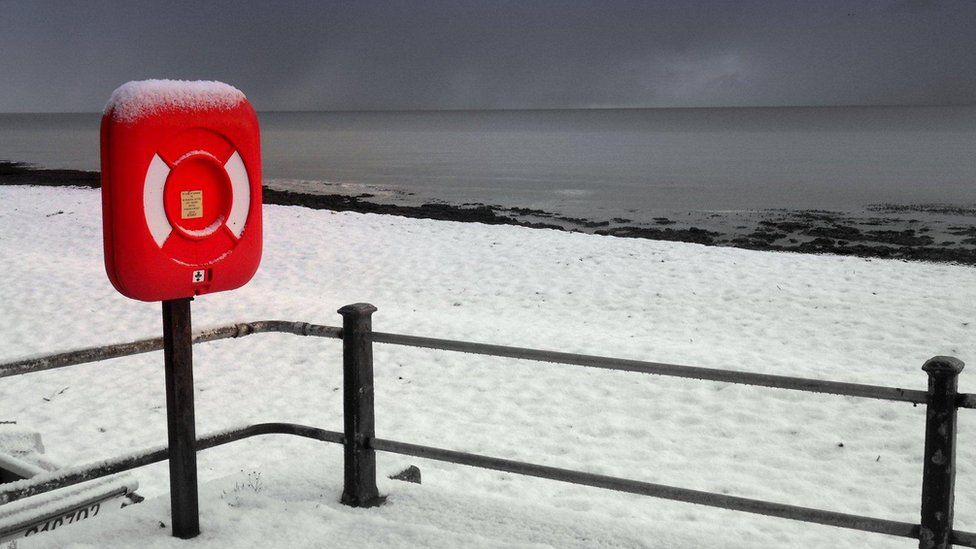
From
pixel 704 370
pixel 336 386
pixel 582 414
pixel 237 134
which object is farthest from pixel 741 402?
pixel 237 134

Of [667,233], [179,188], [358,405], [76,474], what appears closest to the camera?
[179,188]

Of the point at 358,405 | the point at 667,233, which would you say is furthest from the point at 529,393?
the point at 667,233

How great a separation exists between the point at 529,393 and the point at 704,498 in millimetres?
4266

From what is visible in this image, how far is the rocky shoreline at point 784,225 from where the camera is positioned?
67.2 ft

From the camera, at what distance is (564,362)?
3.17 meters

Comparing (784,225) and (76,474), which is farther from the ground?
(784,225)

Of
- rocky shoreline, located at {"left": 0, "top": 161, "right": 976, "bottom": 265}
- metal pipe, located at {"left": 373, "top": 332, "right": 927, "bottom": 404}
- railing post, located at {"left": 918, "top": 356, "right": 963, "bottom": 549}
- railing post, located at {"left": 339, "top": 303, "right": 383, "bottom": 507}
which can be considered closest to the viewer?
railing post, located at {"left": 918, "top": 356, "right": 963, "bottom": 549}

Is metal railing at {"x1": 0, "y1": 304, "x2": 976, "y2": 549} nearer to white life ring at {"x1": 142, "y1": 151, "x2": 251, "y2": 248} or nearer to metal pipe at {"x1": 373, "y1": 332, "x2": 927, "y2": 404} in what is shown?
metal pipe at {"x1": 373, "y1": 332, "x2": 927, "y2": 404}

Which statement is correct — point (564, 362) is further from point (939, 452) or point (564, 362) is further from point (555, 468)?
point (939, 452)

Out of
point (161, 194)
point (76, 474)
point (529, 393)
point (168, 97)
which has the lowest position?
point (529, 393)

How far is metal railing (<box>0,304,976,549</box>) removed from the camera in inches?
111

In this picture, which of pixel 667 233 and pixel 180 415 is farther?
pixel 667 233

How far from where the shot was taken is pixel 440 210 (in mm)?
27734

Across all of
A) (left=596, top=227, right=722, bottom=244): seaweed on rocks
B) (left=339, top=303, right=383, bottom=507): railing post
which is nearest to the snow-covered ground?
(left=339, top=303, right=383, bottom=507): railing post
